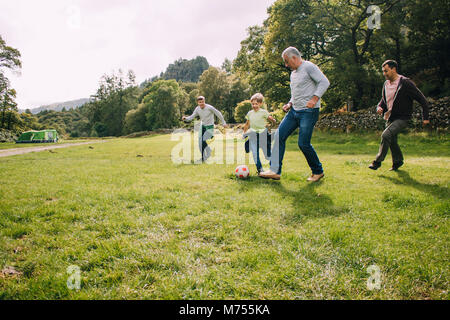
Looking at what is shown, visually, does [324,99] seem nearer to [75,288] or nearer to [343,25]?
[343,25]

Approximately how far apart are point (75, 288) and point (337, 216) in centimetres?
321

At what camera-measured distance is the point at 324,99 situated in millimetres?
22438

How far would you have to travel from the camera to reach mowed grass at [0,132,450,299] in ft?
6.40

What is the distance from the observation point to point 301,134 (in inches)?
200

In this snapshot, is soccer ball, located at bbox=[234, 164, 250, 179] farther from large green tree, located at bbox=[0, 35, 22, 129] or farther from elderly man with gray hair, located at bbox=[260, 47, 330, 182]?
large green tree, located at bbox=[0, 35, 22, 129]

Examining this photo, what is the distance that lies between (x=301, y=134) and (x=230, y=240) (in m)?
3.25

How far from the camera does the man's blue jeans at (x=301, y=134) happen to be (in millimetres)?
5016

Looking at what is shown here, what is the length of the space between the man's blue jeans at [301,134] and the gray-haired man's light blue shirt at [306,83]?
182mm

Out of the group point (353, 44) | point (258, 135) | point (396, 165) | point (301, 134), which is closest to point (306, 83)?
point (301, 134)

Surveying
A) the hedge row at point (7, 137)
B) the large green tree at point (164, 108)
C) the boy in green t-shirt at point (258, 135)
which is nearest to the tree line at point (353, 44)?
the boy in green t-shirt at point (258, 135)

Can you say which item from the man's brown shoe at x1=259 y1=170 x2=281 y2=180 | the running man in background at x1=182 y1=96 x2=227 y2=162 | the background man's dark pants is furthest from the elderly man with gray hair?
the running man in background at x1=182 y1=96 x2=227 y2=162

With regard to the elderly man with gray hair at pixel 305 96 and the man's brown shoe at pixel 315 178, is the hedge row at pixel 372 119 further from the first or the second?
the elderly man with gray hair at pixel 305 96

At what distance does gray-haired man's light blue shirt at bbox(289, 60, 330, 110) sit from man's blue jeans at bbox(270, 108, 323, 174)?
7.2 inches
